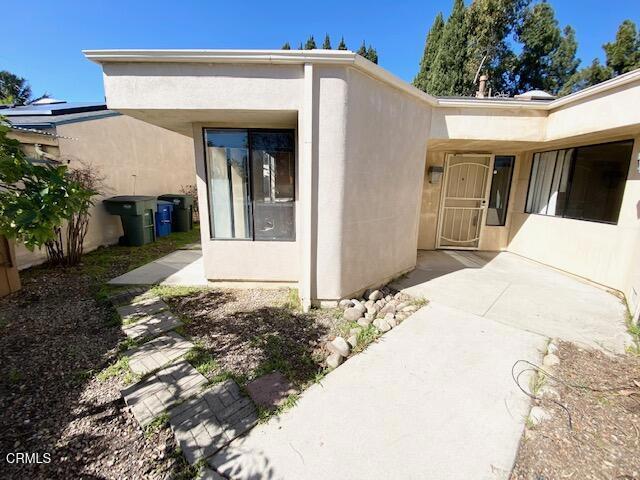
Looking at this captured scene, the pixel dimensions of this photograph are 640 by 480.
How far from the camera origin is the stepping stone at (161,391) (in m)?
2.31

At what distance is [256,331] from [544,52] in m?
26.1

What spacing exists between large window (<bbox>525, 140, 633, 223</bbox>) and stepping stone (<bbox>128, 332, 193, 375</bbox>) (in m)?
7.32

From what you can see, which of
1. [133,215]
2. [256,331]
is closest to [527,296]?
[256,331]

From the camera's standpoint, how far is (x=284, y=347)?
3.20 meters

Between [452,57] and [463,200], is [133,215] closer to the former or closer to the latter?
[463,200]

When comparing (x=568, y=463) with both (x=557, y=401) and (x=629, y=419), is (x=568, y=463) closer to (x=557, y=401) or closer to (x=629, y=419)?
(x=557, y=401)

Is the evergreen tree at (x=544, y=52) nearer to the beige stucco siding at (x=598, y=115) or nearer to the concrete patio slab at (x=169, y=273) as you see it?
the beige stucco siding at (x=598, y=115)

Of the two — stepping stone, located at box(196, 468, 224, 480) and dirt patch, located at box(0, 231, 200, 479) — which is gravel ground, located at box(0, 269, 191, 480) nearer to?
dirt patch, located at box(0, 231, 200, 479)

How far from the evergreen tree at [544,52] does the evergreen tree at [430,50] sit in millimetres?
4853

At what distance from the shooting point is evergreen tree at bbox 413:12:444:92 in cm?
1892

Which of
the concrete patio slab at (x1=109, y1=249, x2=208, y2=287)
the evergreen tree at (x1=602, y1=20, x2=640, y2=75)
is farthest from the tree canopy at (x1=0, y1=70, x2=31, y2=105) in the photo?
the evergreen tree at (x1=602, y1=20, x2=640, y2=75)

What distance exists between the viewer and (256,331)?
3.52 m

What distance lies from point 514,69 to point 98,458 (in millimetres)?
26735

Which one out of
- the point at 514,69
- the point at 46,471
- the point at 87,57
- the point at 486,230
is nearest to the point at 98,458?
the point at 46,471
